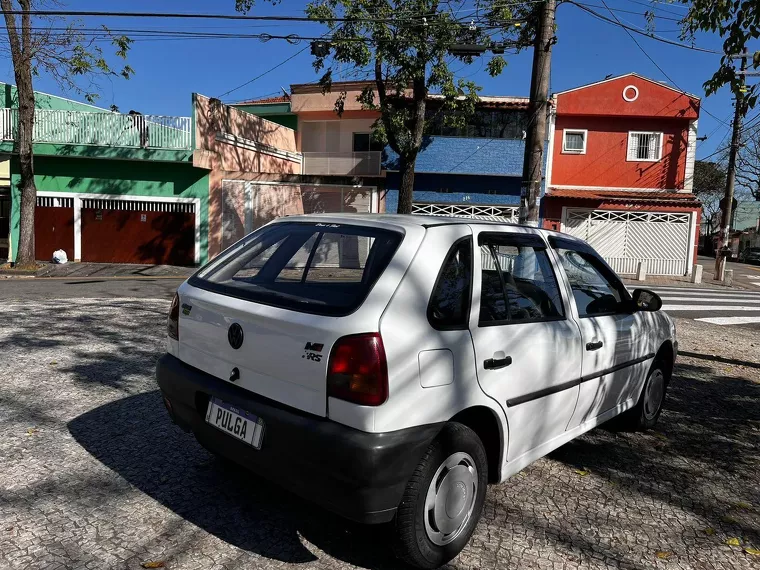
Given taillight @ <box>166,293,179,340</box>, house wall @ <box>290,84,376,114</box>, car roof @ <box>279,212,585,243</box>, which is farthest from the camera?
house wall @ <box>290,84,376,114</box>

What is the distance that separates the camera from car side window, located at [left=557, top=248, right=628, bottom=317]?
3.83m

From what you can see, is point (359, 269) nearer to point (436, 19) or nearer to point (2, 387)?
point (2, 387)

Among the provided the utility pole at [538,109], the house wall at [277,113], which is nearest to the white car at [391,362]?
the utility pole at [538,109]

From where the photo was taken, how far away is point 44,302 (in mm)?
10250

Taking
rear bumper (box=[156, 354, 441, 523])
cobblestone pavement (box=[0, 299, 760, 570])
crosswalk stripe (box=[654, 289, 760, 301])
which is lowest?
crosswalk stripe (box=[654, 289, 760, 301])

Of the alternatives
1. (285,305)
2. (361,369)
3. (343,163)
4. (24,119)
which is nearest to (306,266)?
(285,305)

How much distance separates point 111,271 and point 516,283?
59.6 ft

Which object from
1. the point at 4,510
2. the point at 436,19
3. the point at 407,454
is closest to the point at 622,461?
the point at 407,454

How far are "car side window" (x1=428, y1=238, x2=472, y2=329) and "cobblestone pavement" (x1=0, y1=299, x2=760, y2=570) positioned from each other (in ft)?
3.81

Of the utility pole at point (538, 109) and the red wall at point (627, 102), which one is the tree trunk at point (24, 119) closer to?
the utility pole at point (538, 109)

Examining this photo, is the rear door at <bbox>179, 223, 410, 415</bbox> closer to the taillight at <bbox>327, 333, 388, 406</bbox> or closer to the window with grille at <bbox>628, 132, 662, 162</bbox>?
the taillight at <bbox>327, 333, 388, 406</bbox>

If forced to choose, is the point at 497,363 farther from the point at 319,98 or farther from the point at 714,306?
the point at 319,98

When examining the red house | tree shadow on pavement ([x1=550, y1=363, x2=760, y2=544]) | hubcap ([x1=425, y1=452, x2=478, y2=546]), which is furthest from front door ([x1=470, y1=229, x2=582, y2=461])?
the red house

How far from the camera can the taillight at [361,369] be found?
2.43 meters
